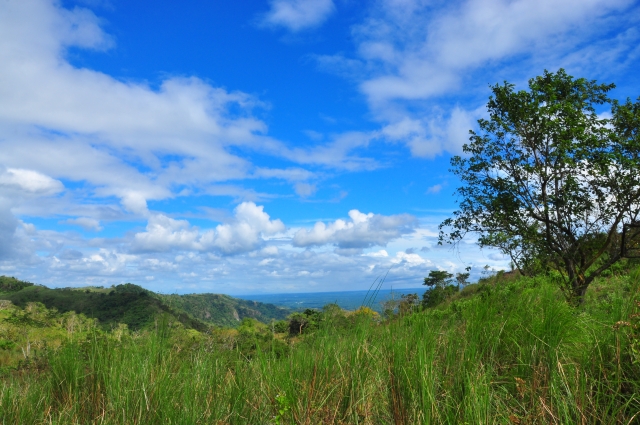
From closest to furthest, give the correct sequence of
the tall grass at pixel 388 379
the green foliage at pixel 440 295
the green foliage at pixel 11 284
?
1. the tall grass at pixel 388 379
2. the green foliage at pixel 440 295
3. the green foliage at pixel 11 284

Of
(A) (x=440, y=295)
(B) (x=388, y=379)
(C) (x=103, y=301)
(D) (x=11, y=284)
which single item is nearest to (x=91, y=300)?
(C) (x=103, y=301)

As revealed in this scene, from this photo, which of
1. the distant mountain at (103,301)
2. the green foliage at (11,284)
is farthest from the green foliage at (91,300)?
the green foliage at (11,284)

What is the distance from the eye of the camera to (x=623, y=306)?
13.3 feet

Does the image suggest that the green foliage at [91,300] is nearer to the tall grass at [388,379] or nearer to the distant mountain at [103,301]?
the distant mountain at [103,301]

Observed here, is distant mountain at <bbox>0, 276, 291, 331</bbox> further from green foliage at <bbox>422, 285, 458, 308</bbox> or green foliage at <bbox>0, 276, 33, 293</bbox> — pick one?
green foliage at <bbox>422, 285, 458, 308</bbox>

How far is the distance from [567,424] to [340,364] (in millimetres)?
1801

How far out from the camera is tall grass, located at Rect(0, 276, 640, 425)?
3.38 metres

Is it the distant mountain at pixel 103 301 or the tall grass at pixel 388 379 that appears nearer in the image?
the tall grass at pixel 388 379

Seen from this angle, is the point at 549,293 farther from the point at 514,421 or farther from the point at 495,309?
the point at 514,421

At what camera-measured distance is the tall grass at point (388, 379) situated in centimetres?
338

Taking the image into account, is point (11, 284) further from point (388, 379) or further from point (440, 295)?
point (388, 379)

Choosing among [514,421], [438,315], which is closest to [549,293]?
[438,315]

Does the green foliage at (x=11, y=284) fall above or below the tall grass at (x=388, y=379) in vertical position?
above

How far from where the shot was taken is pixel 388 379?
12.6 ft
